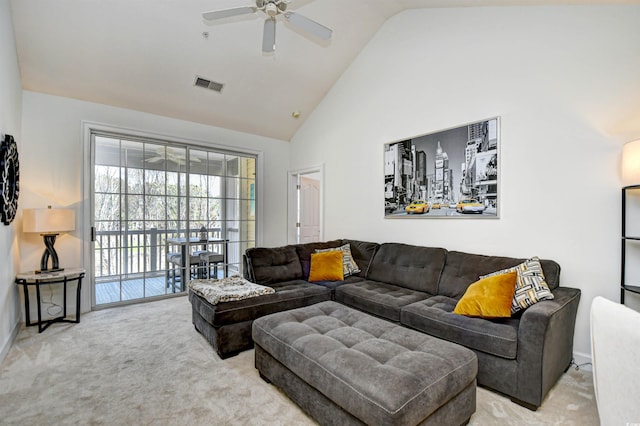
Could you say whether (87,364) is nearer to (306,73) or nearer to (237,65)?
(237,65)

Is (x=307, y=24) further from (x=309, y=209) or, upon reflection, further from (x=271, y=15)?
(x=309, y=209)

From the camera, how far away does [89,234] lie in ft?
12.4

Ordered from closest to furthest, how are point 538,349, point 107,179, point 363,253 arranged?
point 538,349 < point 363,253 < point 107,179

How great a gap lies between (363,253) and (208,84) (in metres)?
3.02

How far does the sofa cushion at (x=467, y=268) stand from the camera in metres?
2.49

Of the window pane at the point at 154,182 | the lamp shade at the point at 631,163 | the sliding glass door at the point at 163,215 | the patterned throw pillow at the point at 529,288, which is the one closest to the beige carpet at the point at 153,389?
the patterned throw pillow at the point at 529,288

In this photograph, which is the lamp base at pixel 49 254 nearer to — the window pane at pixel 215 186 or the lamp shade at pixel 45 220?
the lamp shade at pixel 45 220

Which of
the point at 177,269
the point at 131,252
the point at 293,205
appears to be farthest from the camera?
the point at 293,205

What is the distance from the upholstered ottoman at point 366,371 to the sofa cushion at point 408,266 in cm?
112

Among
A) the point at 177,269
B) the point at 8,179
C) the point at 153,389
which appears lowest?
the point at 153,389

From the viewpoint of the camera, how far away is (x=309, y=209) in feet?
19.1

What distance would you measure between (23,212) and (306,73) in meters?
3.69

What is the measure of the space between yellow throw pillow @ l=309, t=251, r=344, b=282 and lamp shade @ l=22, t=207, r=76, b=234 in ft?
8.90

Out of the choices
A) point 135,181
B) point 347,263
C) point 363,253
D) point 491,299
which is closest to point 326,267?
point 347,263
